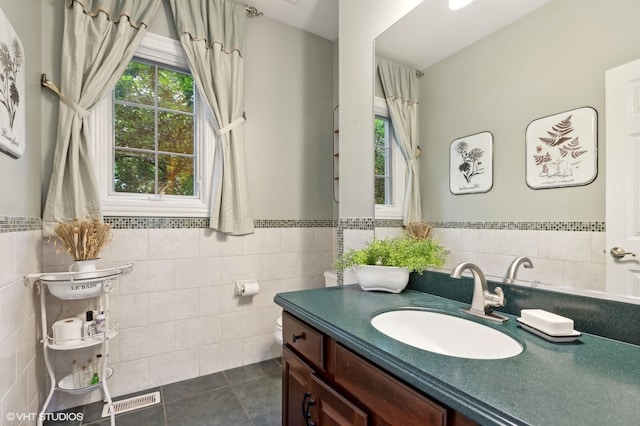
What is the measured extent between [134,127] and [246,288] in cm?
137

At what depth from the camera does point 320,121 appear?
8.96 ft

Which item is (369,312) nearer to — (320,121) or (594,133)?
(594,133)

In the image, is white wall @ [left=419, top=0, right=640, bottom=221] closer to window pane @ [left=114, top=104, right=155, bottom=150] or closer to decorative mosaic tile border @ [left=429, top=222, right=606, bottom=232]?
decorative mosaic tile border @ [left=429, top=222, right=606, bottom=232]

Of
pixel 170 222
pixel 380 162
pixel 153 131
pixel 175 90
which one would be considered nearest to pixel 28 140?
pixel 153 131

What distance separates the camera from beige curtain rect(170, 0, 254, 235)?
209cm

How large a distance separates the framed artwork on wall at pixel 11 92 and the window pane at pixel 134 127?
581mm

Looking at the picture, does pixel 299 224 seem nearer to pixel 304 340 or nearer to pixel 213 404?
pixel 213 404

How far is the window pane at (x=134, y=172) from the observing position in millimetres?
2010

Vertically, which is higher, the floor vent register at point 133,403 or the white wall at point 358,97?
the white wall at point 358,97

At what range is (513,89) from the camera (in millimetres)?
1109

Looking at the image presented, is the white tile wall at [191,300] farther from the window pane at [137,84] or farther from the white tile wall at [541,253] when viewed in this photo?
the white tile wall at [541,253]

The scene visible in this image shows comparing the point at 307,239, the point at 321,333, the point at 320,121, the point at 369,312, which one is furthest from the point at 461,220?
the point at 320,121

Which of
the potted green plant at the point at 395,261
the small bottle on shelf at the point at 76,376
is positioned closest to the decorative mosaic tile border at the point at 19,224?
the small bottle on shelf at the point at 76,376

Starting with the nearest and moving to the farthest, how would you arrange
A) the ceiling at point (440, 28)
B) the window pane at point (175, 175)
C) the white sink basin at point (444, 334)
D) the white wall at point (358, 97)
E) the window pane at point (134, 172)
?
the white sink basin at point (444, 334) < the ceiling at point (440, 28) < the white wall at point (358, 97) < the window pane at point (134, 172) < the window pane at point (175, 175)
